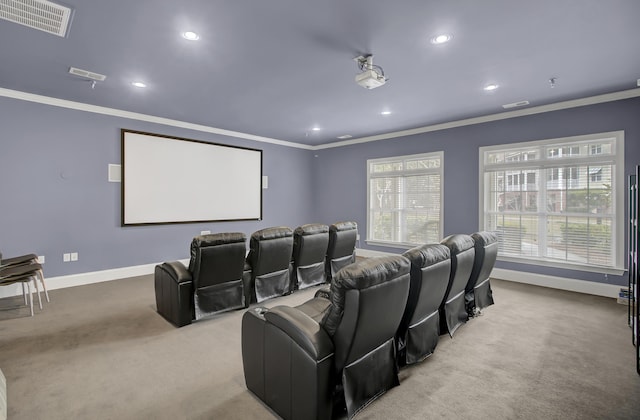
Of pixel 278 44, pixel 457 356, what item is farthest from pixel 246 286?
pixel 278 44

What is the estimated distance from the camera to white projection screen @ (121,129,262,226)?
550cm

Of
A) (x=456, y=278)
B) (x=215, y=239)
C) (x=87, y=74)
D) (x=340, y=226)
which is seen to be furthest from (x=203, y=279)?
(x=87, y=74)

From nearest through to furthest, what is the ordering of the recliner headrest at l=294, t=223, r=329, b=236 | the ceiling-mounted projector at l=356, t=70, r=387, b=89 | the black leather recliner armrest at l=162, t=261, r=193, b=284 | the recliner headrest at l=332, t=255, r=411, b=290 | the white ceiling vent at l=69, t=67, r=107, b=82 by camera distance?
the recliner headrest at l=332, t=255, r=411, b=290, the ceiling-mounted projector at l=356, t=70, r=387, b=89, the black leather recliner armrest at l=162, t=261, r=193, b=284, the white ceiling vent at l=69, t=67, r=107, b=82, the recliner headrest at l=294, t=223, r=329, b=236

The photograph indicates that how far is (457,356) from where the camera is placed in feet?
8.89

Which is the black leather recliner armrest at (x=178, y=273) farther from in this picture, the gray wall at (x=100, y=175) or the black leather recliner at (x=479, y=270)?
the black leather recliner at (x=479, y=270)

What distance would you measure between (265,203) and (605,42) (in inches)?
254

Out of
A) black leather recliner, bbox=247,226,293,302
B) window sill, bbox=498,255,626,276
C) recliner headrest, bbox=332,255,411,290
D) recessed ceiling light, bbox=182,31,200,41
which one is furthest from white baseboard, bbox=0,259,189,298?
window sill, bbox=498,255,626,276

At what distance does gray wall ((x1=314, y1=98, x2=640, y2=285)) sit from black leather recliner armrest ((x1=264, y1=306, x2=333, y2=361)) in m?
4.95

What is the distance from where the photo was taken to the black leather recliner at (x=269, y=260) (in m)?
3.75

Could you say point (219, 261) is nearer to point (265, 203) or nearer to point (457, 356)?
point (457, 356)

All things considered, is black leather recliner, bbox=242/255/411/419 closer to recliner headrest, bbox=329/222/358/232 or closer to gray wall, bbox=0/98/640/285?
recliner headrest, bbox=329/222/358/232

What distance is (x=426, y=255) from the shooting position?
227 centimetres

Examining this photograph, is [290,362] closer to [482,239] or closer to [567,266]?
[482,239]

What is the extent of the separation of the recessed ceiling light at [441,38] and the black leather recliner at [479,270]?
205 centimetres
